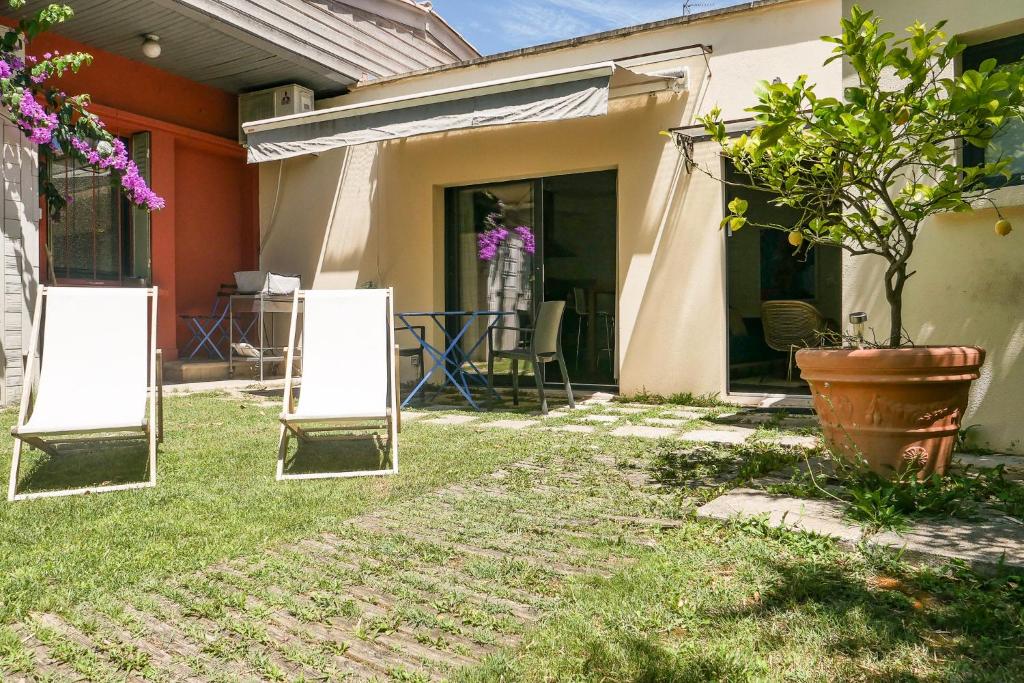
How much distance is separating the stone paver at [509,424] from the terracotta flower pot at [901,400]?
257 centimetres

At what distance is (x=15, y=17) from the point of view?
688cm

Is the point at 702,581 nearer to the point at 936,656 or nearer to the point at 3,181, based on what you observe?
the point at 936,656

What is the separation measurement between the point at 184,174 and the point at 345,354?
5782mm

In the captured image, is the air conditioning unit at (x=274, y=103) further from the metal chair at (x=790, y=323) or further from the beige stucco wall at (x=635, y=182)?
the metal chair at (x=790, y=323)

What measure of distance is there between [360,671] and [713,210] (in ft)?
18.9

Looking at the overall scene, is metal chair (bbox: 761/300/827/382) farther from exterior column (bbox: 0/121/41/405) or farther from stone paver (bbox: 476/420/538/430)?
exterior column (bbox: 0/121/41/405)

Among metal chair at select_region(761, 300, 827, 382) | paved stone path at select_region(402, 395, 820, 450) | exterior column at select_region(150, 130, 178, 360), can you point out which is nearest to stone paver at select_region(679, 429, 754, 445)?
paved stone path at select_region(402, 395, 820, 450)

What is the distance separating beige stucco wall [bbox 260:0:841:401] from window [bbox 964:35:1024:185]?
63.0 inches

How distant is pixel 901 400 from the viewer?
313cm

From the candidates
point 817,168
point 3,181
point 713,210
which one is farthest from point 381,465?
point 3,181

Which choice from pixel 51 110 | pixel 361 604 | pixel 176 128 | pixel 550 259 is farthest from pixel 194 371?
pixel 361 604

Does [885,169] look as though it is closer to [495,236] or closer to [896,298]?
[896,298]

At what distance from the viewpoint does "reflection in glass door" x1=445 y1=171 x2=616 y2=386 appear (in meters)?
7.58

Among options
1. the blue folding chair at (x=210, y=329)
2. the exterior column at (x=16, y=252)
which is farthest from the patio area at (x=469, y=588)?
the blue folding chair at (x=210, y=329)
